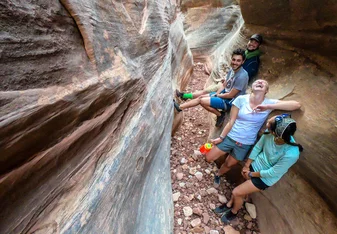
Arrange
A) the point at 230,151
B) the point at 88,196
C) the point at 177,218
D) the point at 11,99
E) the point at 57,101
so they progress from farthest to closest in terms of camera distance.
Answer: the point at 230,151 → the point at 177,218 → the point at 88,196 → the point at 57,101 → the point at 11,99

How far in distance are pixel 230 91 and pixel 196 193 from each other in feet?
6.61

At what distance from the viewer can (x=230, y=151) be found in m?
3.67

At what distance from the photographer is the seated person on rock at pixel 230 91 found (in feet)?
12.3

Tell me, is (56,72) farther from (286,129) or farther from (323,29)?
(323,29)

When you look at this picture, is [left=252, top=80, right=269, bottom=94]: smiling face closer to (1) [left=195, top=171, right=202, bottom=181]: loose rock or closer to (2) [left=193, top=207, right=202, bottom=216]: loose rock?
(1) [left=195, top=171, right=202, bottom=181]: loose rock

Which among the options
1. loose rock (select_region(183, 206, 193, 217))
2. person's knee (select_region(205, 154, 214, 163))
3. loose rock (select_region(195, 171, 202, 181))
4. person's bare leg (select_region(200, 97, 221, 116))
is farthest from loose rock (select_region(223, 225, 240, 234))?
person's bare leg (select_region(200, 97, 221, 116))

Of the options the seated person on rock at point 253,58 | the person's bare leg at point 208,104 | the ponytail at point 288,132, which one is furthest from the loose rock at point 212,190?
the seated person on rock at point 253,58

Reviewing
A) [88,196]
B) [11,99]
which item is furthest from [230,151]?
[11,99]

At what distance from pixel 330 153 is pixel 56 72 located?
301cm

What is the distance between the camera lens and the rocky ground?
3.12 metres

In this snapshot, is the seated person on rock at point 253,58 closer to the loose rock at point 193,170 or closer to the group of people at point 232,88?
the group of people at point 232,88

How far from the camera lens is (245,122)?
3301mm

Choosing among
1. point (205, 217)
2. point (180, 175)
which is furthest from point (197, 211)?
point (180, 175)

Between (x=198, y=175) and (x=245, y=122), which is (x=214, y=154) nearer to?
(x=198, y=175)
